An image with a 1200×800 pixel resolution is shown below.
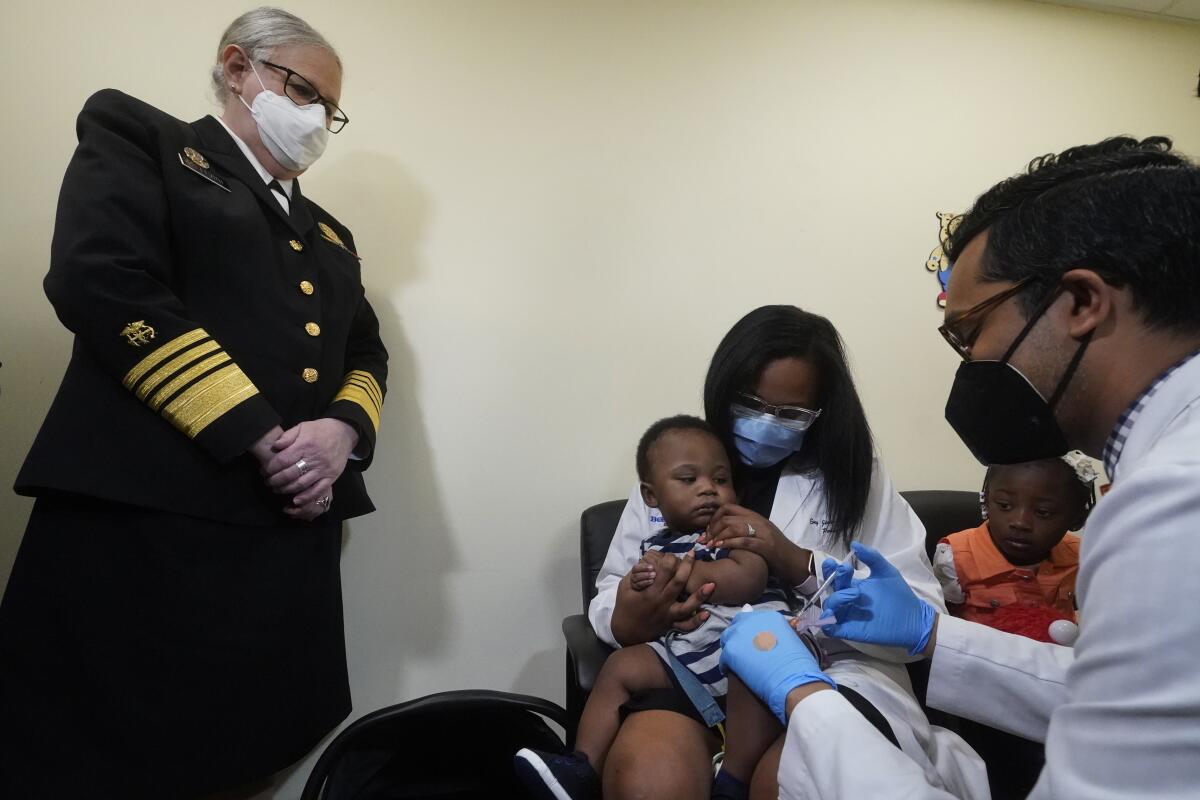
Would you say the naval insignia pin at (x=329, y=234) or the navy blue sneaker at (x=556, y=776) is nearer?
the navy blue sneaker at (x=556, y=776)

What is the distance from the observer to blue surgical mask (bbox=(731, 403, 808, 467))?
1.45 metres

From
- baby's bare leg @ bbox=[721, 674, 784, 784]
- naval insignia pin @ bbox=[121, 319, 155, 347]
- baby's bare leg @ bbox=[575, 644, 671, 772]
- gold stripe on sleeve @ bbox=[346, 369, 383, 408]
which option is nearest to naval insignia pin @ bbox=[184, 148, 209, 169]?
naval insignia pin @ bbox=[121, 319, 155, 347]

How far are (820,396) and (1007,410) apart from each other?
0.57 m

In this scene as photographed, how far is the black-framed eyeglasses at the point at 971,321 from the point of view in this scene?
0.89 m

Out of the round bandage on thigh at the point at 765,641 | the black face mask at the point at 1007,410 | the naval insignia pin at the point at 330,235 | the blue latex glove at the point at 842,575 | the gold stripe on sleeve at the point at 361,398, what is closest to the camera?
the black face mask at the point at 1007,410

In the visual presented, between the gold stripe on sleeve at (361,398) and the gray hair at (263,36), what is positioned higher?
the gray hair at (263,36)

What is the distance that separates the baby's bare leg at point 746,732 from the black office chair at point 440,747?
0.50 m

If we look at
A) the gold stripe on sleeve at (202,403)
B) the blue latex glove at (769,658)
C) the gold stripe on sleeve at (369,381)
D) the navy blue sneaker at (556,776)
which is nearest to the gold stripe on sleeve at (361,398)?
the gold stripe on sleeve at (369,381)

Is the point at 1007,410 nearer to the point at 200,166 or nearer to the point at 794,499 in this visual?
the point at 794,499

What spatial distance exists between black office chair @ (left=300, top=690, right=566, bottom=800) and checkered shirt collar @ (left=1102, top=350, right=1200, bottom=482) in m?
1.12

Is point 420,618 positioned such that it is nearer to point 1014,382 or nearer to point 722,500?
point 722,500

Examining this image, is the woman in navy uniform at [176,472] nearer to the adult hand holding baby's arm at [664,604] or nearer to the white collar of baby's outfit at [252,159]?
the white collar of baby's outfit at [252,159]

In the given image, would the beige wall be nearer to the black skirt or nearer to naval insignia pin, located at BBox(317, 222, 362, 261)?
naval insignia pin, located at BBox(317, 222, 362, 261)

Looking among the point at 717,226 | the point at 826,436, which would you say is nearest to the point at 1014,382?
the point at 826,436
